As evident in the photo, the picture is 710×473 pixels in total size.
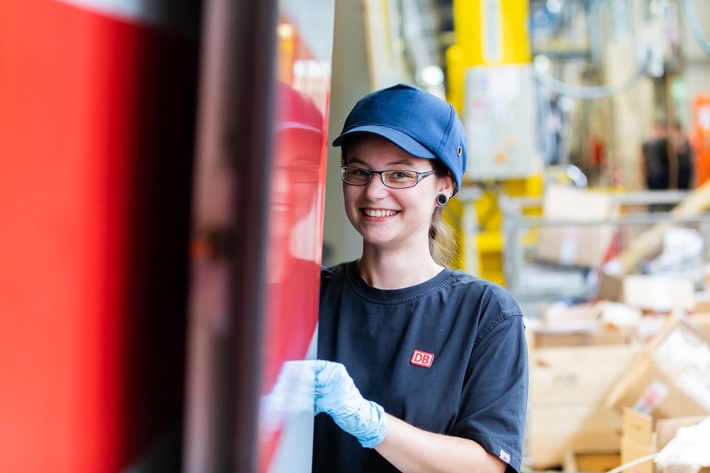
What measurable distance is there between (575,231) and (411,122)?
3889mm

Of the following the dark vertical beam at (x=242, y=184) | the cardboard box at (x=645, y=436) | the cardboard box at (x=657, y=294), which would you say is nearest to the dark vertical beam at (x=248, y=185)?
the dark vertical beam at (x=242, y=184)

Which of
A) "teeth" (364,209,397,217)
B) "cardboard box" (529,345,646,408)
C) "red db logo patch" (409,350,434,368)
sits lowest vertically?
"cardboard box" (529,345,646,408)

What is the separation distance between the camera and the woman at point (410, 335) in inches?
40.8

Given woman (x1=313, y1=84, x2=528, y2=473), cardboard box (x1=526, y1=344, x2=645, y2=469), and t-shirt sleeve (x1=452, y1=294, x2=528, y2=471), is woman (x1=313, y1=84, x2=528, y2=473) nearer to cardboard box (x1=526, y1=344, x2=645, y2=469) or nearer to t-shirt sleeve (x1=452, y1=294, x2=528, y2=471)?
t-shirt sleeve (x1=452, y1=294, x2=528, y2=471)

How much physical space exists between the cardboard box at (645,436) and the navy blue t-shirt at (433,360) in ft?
2.47

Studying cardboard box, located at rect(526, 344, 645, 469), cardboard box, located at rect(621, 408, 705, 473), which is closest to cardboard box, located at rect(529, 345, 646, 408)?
cardboard box, located at rect(526, 344, 645, 469)

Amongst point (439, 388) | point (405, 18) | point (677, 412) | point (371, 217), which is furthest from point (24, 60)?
point (405, 18)

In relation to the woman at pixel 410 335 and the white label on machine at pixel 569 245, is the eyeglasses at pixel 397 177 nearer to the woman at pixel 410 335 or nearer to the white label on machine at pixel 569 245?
the woman at pixel 410 335

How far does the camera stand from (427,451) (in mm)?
1021

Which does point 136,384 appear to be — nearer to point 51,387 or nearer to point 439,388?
point 51,387

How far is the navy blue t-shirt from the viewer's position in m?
1.08

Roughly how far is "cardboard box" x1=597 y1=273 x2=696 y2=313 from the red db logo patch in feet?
8.96

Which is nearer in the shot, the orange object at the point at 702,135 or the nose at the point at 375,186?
the nose at the point at 375,186

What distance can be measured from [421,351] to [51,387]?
2.51 feet
